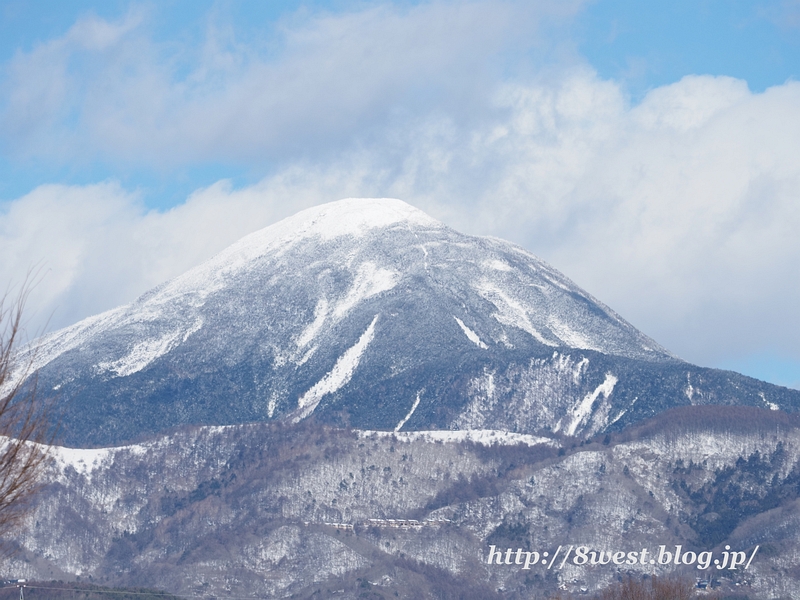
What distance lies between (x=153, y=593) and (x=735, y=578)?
309 feet

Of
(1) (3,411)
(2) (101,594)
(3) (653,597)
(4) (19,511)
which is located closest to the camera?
(1) (3,411)

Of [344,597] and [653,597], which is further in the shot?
[344,597]

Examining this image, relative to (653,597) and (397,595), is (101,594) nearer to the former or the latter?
(397,595)

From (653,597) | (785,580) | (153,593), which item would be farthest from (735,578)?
(653,597)

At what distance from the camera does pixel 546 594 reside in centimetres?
19900

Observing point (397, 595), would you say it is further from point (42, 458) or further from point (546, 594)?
point (42, 458)

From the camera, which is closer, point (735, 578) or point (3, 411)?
point (3, 411)

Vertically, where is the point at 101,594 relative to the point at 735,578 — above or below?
below

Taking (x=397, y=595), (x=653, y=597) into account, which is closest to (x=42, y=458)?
(x=653, y=597)

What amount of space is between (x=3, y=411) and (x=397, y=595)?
174392 mm

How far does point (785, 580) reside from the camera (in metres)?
189

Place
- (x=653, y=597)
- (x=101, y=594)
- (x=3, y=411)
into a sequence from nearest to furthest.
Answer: (x=3, y=411)
(x=653, y=597)
(x=101, y=594)

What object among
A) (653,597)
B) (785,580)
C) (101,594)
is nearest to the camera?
(653,597)

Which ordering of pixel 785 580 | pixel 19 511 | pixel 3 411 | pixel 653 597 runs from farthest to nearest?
pixel 785 580 → pixel 653 597 → pixel 19 511 → pixel 3 411
